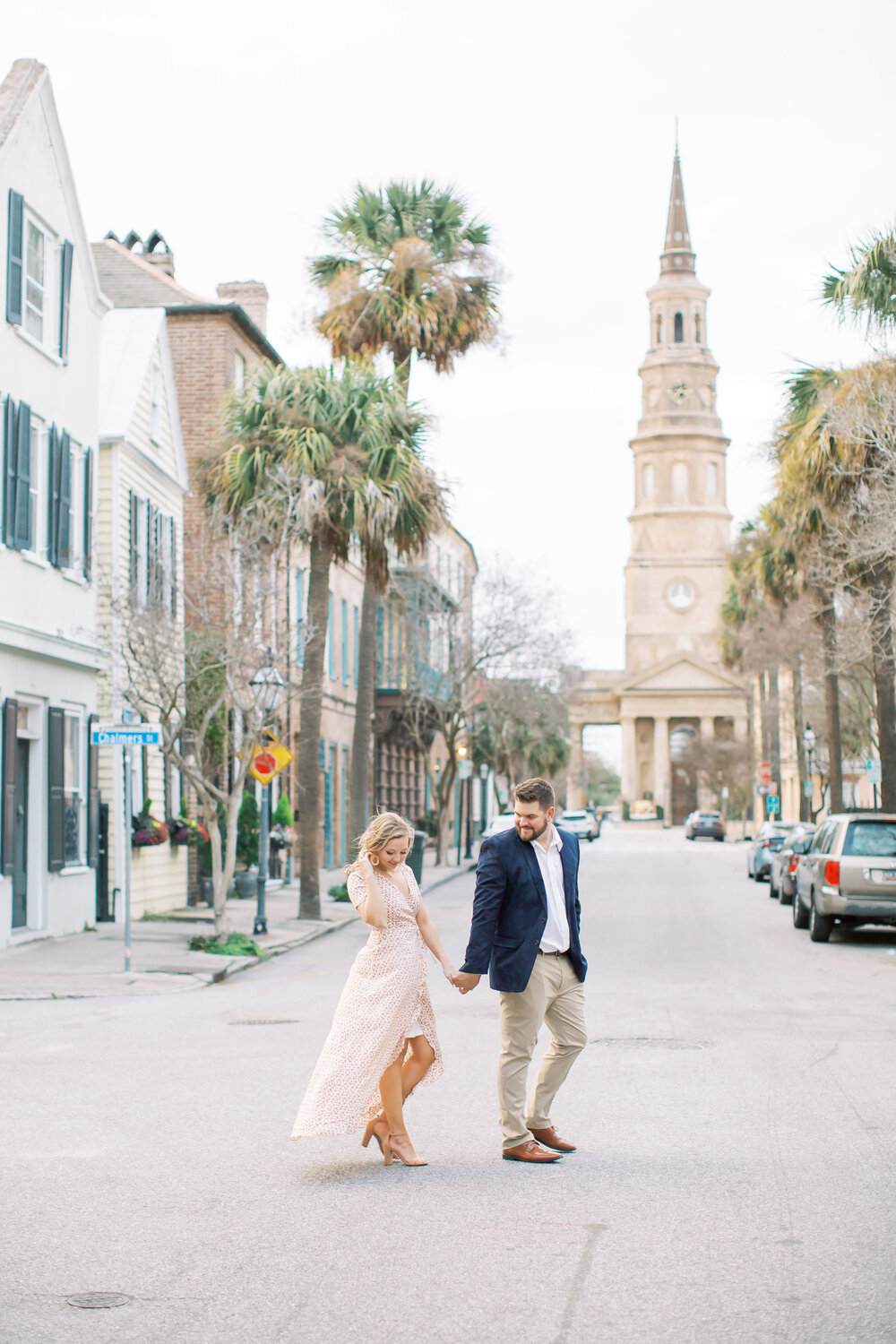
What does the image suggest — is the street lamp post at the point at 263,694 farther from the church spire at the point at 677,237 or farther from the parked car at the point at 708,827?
the church spire at the point at 677,237

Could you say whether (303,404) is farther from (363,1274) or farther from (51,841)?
(363,1274)

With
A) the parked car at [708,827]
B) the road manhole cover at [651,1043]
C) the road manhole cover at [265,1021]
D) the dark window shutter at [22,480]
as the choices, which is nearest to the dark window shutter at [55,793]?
the dark window shutter at [22,480]

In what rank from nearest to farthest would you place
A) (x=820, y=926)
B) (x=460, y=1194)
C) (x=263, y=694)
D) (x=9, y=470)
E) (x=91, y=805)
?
(x=460, y=1194) < (x=9, y=470) < (x=820, y=926) < (x=263, y=694) < (x=91, y=805)

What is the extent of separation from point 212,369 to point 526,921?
24278 millimetres

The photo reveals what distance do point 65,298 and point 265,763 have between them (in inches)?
261

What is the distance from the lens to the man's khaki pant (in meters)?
7.18

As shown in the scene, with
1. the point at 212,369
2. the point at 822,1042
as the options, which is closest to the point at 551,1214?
the point at 822,1042

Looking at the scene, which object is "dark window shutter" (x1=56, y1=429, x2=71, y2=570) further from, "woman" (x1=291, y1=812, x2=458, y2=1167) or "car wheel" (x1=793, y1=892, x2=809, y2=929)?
"woman" (x1=291, y1=812, x2=458, y2=1167)

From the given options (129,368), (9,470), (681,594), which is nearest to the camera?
(9,470)

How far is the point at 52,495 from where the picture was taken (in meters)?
19.8

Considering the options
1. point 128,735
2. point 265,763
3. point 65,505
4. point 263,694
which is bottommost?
point 265,763

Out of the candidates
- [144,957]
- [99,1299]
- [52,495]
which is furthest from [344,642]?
[99,1299]

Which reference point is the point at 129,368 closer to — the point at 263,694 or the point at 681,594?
the point at 263,694

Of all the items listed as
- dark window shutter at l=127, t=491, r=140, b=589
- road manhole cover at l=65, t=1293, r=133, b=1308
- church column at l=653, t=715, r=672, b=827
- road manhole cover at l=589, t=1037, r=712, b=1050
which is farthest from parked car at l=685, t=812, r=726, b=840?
road manhole cover at l=65, t=1293, r=133, b=1308
